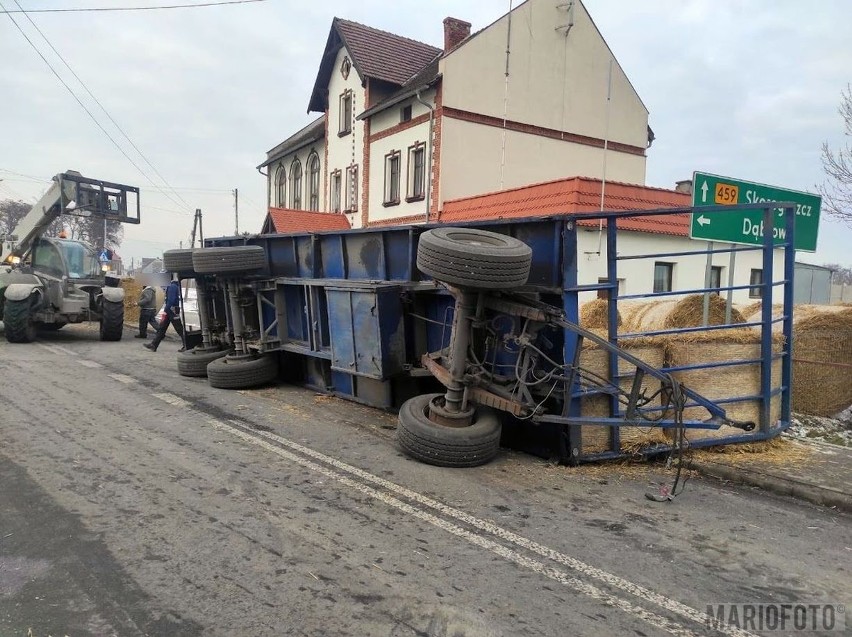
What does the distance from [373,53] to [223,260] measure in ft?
68.8

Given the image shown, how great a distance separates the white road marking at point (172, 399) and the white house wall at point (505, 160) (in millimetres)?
15474

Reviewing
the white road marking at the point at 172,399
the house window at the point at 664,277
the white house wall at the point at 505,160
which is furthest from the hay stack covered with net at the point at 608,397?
the white house wall at the point at 505,160

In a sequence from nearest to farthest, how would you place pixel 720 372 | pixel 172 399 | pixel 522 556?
pixel 522 556, pixel 720 372, pixel 172 399

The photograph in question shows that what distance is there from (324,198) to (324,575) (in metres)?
28.7

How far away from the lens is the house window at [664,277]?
18.9 m

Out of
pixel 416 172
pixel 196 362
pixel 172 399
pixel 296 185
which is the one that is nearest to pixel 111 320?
pixel 196 362

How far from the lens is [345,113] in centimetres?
2766

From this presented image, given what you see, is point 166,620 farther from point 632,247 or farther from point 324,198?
point 324,198

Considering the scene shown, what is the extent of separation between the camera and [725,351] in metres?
5.62

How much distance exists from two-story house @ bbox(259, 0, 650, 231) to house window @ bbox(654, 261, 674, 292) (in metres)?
7.04

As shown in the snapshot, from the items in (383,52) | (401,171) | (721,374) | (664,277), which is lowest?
(721,374)

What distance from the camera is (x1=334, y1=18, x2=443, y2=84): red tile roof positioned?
1003 inches

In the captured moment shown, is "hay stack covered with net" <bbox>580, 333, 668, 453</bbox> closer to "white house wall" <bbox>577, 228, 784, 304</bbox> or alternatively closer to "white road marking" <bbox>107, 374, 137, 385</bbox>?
"white road marking" <bbox>107, 374, 137, 385</bbox>

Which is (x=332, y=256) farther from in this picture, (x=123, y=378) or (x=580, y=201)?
(x=580, y=201)
